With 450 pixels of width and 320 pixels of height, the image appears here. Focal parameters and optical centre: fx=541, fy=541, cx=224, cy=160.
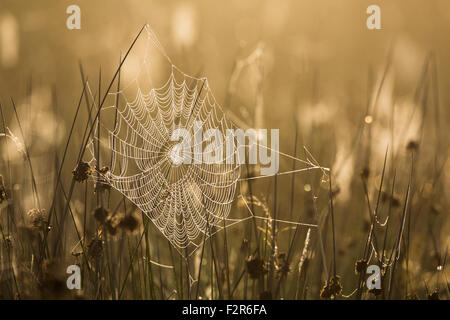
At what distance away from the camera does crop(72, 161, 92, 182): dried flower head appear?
1893mm

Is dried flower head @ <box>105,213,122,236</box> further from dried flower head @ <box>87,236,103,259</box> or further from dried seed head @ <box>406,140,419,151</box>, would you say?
dried seed head @ <box>406,140,419,151</box>

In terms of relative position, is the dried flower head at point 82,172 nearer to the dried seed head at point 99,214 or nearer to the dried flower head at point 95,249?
the dried seed head at point 99,214

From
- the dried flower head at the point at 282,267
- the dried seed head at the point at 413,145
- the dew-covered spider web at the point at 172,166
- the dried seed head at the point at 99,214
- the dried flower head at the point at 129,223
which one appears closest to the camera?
the dried seed head at the point at 99,214

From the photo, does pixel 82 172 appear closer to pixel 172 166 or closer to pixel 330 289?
pixel 330 289

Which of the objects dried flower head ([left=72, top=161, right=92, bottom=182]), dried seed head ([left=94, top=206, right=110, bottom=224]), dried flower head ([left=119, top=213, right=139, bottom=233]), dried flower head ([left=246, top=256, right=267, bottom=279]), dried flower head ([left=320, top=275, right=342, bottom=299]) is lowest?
dried flower head ([left=320, top=275, right=342, bottom=299])

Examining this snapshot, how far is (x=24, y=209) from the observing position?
266cm

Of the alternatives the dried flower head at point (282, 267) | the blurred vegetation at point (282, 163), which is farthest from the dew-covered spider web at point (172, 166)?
the dried flower head at point (282, 267)

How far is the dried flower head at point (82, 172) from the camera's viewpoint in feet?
6.21

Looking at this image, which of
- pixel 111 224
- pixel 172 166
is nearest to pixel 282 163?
pixel 172 166

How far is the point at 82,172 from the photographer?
1.90 m

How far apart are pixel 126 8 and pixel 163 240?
11.6ft

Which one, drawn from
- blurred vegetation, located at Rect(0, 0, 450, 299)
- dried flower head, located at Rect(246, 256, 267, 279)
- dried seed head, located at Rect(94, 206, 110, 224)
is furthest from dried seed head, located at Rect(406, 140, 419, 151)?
dried seed head, located at Rect(94, 206, 110, 224)
